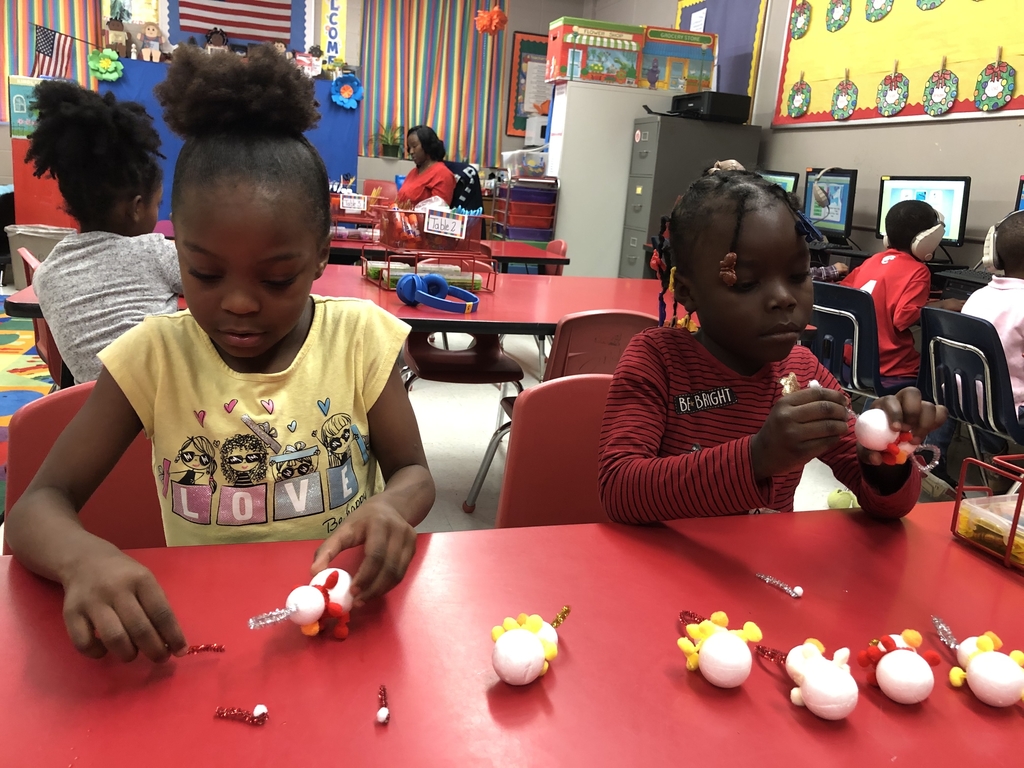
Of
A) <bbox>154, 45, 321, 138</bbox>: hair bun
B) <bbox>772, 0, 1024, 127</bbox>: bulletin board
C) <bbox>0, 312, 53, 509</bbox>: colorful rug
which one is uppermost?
<bbox>772, 0, 1024, 127</bbox>: bulletin board

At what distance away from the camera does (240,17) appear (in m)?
7.58

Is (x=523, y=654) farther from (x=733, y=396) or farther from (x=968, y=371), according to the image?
(x=968, y=371)

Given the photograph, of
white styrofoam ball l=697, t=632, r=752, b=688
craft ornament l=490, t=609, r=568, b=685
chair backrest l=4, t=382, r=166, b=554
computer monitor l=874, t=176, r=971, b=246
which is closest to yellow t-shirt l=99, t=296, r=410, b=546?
chair backrest l=4, t=382, r=166, b=554

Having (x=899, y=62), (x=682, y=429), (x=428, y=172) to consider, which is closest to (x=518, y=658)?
(x=682, y=429)

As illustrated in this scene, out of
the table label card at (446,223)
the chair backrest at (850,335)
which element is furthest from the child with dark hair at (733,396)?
the chair backrest at (850,335)

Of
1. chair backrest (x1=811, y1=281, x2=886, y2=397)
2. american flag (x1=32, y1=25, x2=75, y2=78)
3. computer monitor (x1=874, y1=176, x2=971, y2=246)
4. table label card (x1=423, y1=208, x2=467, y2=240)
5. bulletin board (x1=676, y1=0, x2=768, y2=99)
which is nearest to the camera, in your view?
table label card (x1=423, y1=208, x2=467, y2=240)

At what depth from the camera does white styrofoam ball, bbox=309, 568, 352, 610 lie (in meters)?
0.65

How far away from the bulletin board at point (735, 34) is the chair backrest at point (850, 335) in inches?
127

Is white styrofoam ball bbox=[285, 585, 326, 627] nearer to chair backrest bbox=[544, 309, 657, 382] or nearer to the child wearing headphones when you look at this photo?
chair backrest bbox=[544, 309, 657, 382]

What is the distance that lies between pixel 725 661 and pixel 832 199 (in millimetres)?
4376

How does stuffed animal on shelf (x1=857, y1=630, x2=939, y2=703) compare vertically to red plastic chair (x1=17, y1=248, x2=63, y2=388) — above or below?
above

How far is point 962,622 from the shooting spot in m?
0.75

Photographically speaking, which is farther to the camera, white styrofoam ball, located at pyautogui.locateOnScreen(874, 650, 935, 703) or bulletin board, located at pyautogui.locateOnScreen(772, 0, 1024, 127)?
bulletin board, located at pyautogui.locateOnScreen(772, 0, 1024, 127)

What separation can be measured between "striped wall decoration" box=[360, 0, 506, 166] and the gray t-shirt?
6.59m
